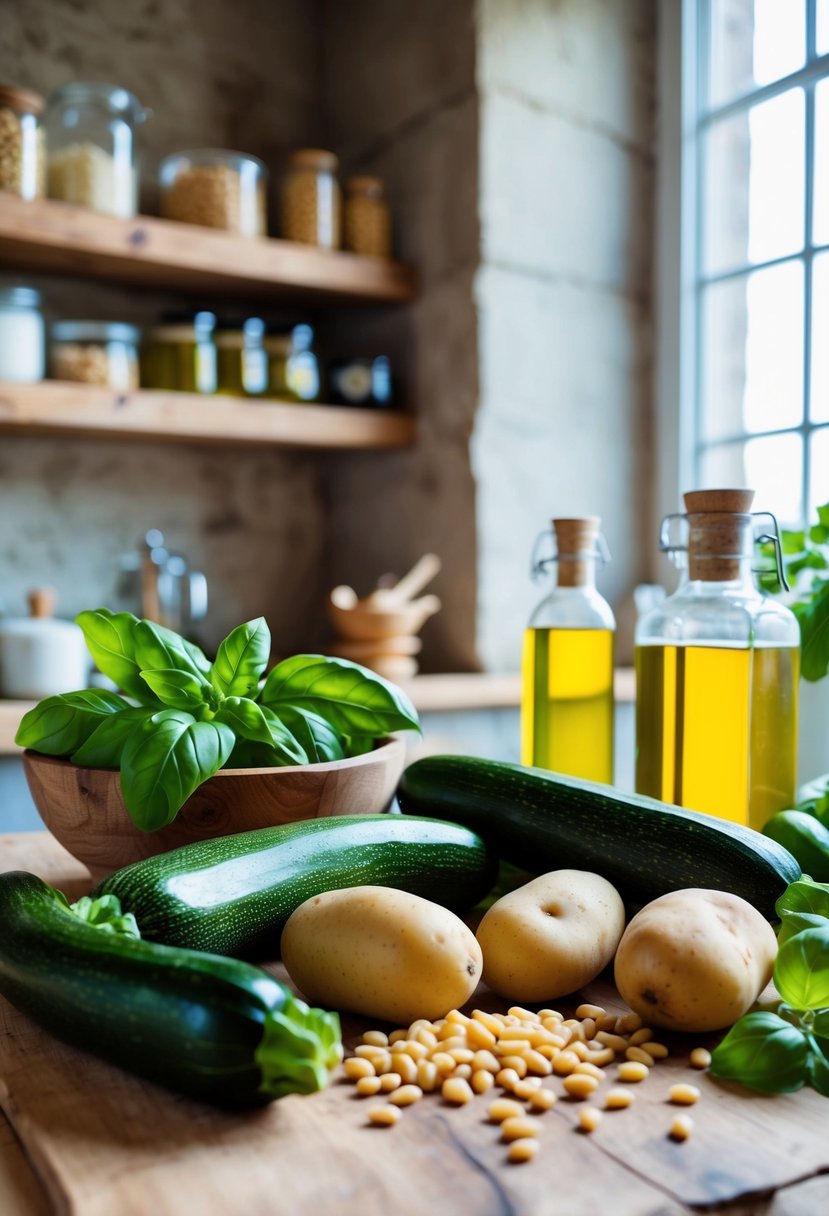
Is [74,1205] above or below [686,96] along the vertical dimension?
below

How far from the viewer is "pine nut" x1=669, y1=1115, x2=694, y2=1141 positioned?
0.47m

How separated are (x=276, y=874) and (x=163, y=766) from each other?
0.32 feet

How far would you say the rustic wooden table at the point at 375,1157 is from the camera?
1.38ft

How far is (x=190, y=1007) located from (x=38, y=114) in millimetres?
1970

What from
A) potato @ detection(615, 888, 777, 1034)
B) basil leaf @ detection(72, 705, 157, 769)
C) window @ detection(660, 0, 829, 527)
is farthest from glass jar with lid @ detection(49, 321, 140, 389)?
potato @ detection(615, 888, 777, 1034)

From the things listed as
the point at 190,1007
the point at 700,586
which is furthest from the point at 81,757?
the point at 700,586

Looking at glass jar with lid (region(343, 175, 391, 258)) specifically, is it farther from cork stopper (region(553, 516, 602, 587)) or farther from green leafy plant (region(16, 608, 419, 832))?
green leafy plant (region(16, 608, 419, 832))

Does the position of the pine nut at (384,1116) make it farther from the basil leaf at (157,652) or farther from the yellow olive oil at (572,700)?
the yellow olive oil at (572,700)

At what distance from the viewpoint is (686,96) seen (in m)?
2.40

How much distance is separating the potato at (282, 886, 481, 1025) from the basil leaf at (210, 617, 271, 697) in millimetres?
228

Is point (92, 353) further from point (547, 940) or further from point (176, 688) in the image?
point (547, 940)

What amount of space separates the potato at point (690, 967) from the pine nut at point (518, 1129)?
120 mm

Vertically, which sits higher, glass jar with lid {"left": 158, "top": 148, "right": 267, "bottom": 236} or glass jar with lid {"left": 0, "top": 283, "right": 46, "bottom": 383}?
glass jar with lid {"left": 158, "top": 148, "right": 267, "bottom": 236}

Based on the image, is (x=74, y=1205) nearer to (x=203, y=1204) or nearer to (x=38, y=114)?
(x=203, y=1204)
